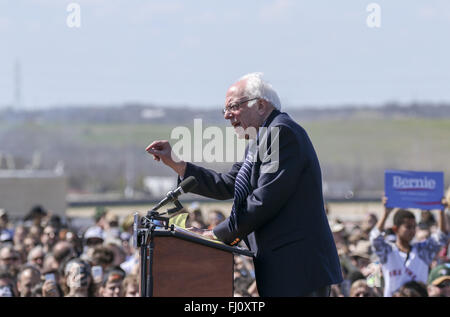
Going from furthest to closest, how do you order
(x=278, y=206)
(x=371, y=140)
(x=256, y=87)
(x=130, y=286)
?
(x=371, y=140) < (x=130, y=286) < (x=256, y=87) < (x=278, y=206)

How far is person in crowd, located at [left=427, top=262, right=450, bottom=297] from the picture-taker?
8555 millimetres

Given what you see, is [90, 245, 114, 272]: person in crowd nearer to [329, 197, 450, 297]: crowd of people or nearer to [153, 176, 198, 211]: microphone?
[329, 197, 450, 297]: crowd of people

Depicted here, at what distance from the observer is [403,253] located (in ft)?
29.8

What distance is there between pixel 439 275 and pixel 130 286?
2.81 meters

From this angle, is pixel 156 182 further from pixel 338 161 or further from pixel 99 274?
pixel 99 274

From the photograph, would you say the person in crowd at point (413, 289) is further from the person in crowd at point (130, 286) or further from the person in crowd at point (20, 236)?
the person in crowd at point (20, 236)

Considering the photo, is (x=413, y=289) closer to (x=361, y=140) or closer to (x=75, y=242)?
(x=75, y=242)

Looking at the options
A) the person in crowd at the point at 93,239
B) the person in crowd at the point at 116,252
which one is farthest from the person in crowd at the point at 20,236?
the person in crowd at the point at 116,252

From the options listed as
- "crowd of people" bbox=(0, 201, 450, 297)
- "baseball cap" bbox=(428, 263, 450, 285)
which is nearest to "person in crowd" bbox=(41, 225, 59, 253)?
"crowd of people" bbox=(0, 201, 450, 297)

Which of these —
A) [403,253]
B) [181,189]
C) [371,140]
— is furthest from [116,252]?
[371,140]

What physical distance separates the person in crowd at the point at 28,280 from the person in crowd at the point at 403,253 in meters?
3.29

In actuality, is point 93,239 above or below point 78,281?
A: above
